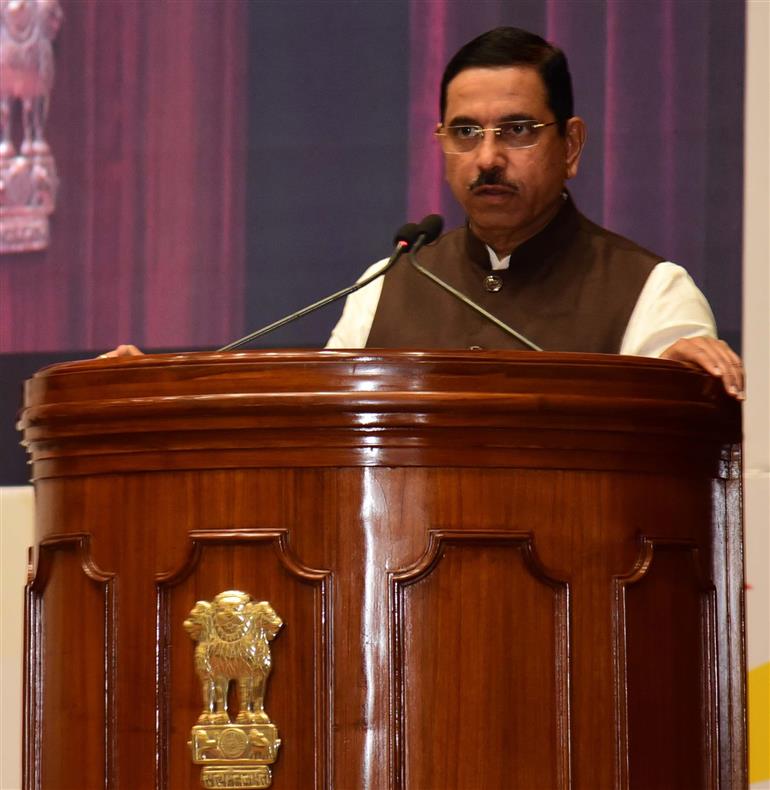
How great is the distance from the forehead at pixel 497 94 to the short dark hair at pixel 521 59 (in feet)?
0.05

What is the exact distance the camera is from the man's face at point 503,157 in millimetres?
3053

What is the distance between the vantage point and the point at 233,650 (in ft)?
6.31

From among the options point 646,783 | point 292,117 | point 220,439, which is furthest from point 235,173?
point 646,783

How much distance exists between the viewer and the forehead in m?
3.06

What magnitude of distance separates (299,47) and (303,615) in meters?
2.23

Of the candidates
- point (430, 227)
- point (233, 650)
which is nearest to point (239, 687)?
point (233, 650)

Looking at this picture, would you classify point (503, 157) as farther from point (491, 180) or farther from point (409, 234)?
point (409, 234)

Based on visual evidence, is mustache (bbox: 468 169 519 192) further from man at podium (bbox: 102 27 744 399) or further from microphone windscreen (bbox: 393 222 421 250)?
microphone windscreen (bbox: 393 222 421 250)

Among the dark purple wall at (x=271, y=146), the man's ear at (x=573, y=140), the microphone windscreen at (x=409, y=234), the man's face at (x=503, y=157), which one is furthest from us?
the dark purple wall at (x=271, y=146)

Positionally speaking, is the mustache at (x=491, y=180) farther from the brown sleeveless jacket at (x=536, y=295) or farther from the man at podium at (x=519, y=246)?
the brown sleeveless jacket at (x=536, y=295)

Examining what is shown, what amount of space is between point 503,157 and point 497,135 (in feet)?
0.15

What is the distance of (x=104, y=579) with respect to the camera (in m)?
2.06

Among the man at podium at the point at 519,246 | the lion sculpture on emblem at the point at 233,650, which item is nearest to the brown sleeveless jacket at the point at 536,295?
the man at podium at the point at 519,246

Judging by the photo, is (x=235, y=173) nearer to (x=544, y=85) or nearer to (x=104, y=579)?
(x=544, y=85)
